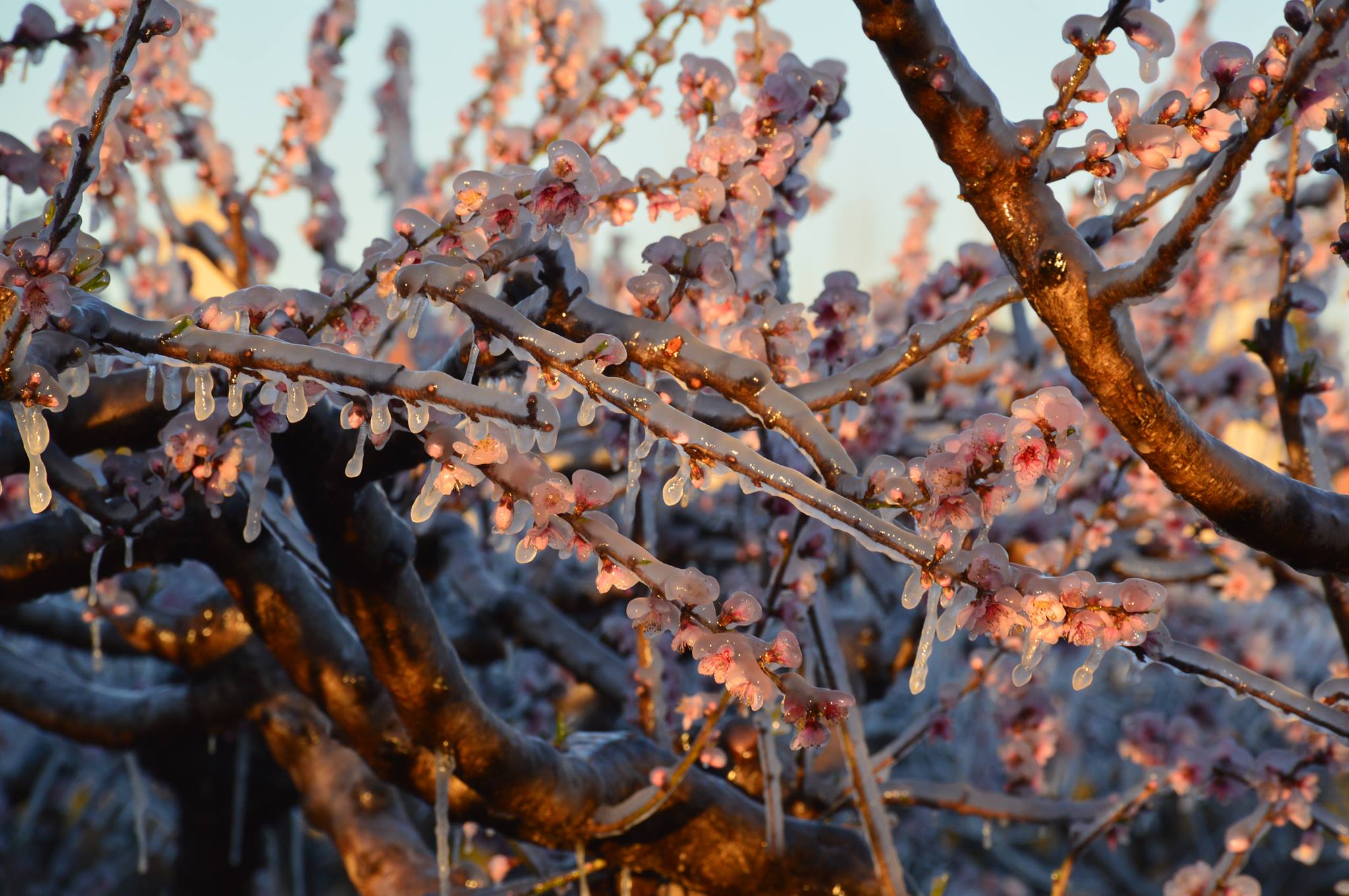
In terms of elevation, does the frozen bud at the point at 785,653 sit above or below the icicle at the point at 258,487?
below

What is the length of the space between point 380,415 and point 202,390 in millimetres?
316

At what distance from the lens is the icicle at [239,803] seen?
4.84m

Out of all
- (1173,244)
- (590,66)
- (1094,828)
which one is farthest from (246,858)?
(1173,244)

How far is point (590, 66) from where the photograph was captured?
17.7ft

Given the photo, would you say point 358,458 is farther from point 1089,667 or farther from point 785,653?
point 1089,667

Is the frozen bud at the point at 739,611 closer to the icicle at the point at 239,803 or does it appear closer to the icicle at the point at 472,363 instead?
the icicle at the point at 472,363

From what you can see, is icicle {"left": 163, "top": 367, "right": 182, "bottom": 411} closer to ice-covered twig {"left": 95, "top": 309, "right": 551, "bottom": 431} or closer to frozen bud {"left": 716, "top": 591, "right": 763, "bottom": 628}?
ice-covered twig {"left": 95, "top": 309, "right": 551, "bottom": 431}

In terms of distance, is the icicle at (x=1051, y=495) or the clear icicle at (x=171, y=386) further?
the clear icicle at (x=171, y=386)

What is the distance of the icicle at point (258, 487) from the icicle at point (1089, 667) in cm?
154

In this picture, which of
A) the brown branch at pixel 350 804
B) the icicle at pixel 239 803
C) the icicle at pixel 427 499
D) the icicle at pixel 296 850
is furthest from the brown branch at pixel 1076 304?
the icicle at pixel 296 850

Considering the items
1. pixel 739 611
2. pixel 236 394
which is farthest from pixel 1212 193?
pixel 236 394

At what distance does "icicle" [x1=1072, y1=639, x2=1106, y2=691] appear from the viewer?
60.4 inches

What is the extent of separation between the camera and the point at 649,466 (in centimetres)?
335

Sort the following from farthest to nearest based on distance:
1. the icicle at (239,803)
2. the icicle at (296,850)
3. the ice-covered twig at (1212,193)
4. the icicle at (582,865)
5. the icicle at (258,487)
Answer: the icicle at (296,850) < the icicle at (239,803) < the icicle at (582,865) < the icicle at (258,487) < the ice-covered twig at (1212,193)
